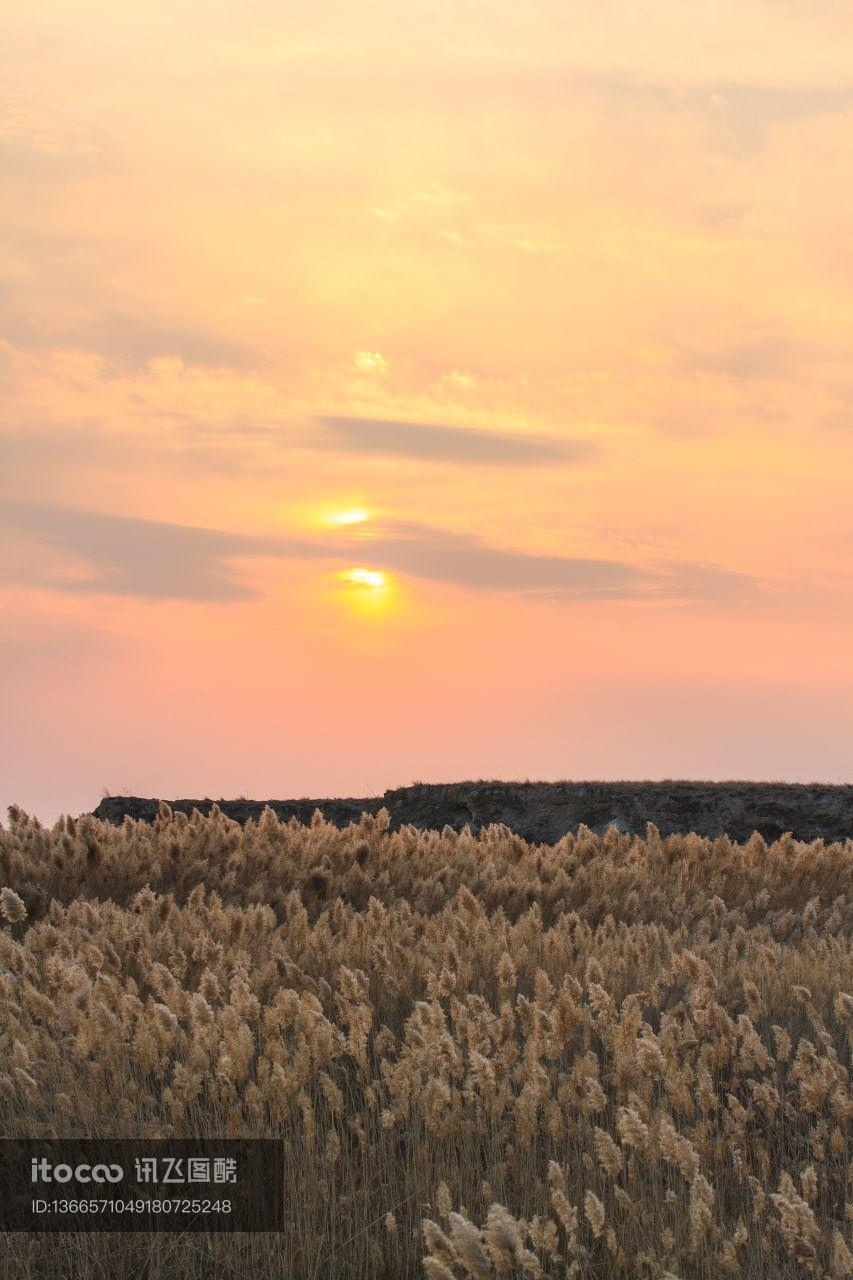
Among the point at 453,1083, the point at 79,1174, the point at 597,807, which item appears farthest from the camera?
the point at 597,807

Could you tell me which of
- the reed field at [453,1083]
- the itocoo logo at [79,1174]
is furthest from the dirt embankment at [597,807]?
the itocoo logo at [79,1174]

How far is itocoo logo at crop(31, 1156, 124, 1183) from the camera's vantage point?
16.9 feet

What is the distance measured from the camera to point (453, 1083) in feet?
18.7

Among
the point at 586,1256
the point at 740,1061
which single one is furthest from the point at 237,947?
the point at 586,1256

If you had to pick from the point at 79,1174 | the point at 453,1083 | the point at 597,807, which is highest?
the point at 597,807

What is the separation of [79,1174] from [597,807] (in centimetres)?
1411

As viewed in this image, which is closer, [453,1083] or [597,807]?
[453,1083]

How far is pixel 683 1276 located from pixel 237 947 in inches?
144

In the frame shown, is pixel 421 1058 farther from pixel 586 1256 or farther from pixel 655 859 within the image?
pixel 655 859

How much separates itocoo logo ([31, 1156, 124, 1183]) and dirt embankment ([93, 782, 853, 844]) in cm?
1283

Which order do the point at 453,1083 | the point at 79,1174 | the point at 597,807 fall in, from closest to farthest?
1. the point at 79,1174
2. the point at 453,1083
3. the point at 597,807

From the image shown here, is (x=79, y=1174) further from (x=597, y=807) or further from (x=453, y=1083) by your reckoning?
(x=597, y=807)

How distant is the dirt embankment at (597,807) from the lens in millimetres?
18203

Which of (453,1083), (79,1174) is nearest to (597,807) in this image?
(453,1083)
